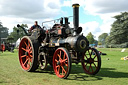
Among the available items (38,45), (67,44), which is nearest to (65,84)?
(67,44)

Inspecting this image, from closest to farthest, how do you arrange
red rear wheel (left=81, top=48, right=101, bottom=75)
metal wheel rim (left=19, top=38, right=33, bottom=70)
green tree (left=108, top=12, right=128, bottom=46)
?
1. red rear wheel (left=81, top=48, right=101, bottom=75)
2. metal wheel rim (left=19, top=38, right=33, bottom=70)
3. green tree (left=108, top=12, right=128, bottom=46)

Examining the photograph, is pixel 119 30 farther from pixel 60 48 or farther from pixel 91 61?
pixel 60 48

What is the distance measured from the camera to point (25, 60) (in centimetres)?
828

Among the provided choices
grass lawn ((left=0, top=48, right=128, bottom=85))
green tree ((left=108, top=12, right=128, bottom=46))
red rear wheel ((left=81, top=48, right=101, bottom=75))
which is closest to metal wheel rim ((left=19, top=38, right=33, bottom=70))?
grass lawn ((left=0, top=48, right=128, bottom=85))

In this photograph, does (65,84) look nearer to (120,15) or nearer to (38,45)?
(38,45)

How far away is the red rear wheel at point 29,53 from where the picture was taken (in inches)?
274

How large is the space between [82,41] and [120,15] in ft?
138

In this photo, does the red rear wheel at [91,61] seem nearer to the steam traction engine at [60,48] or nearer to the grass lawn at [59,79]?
the steam traction engine at [60,48]

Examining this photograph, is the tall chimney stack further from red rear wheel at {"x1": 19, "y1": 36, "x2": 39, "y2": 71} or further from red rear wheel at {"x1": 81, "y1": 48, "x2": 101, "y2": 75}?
red rear wheel at {"x1": 19, "y1": 36, "x2": 39, "y2": 71}

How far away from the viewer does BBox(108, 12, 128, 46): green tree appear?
4212 cm

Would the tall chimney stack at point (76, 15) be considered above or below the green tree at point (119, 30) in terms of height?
below

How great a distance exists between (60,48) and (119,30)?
131ft

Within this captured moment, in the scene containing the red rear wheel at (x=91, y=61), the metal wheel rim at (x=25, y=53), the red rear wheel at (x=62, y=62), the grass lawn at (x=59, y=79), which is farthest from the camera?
the metal wheel rim at (x=25, y=53)

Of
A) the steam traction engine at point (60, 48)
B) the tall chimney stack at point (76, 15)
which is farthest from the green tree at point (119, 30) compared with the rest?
the tall chimney stack at point (76, 15)
